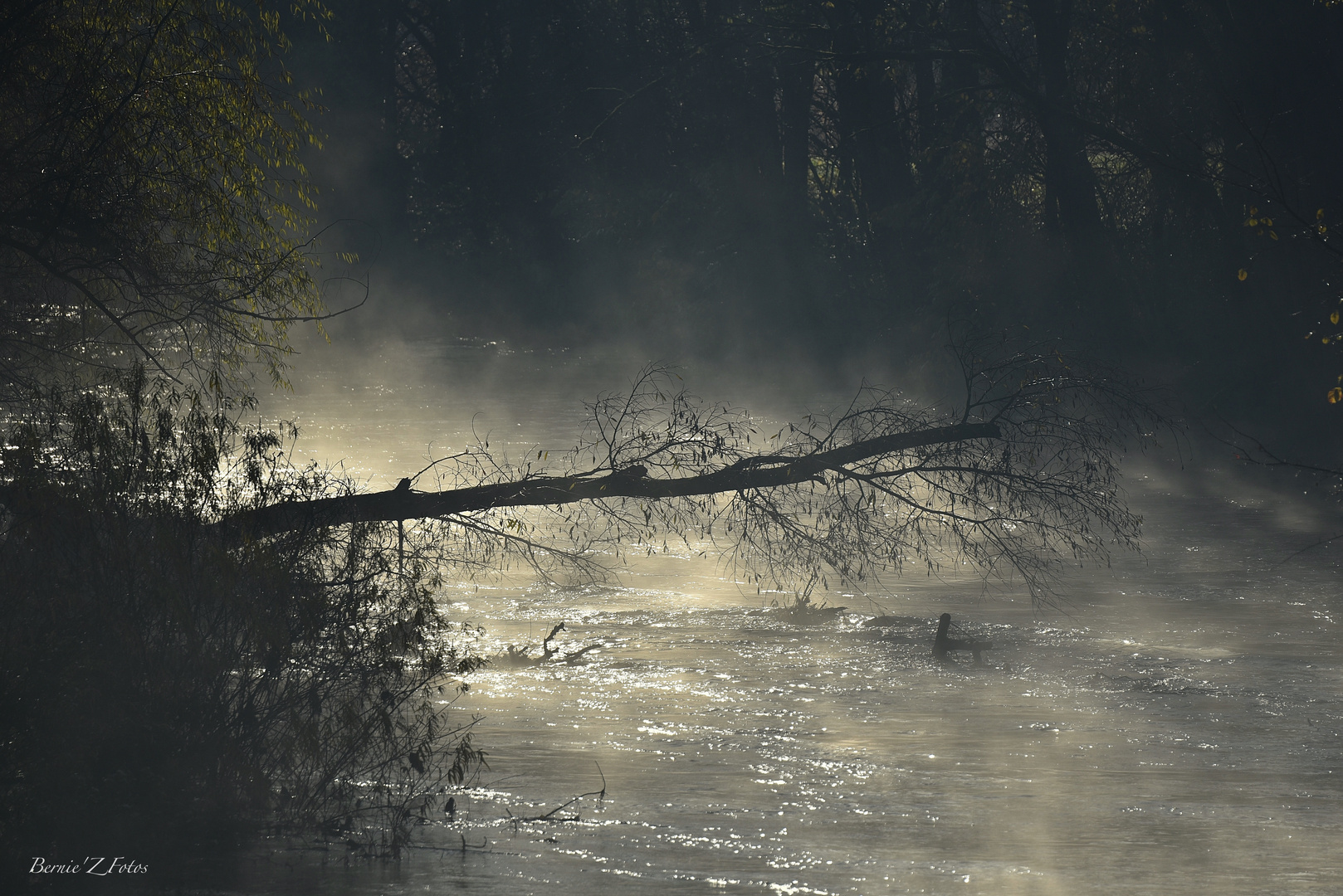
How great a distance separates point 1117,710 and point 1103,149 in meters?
20.3

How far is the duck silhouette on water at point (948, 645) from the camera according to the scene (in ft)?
45.9

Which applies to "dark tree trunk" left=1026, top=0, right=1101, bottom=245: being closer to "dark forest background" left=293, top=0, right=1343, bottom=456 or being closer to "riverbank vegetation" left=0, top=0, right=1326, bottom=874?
"dark forest background" left=293, top=0, right=1343, bottom=456

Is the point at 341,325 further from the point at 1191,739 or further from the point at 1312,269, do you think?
the point at 1191,739

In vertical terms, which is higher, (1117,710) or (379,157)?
(379,157)

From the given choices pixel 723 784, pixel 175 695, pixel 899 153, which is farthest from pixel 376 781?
pixel 899 153

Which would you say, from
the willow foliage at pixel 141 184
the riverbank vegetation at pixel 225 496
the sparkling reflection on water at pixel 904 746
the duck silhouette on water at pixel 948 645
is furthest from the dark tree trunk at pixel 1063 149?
the willow foliage at pixel 141 184

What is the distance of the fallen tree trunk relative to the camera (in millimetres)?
10586

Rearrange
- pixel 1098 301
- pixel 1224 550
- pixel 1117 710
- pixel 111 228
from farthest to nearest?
pixel 1098 301
pixel 1224 550
pixel 1117 710
pixel 111 228

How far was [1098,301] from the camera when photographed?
29.6 meters

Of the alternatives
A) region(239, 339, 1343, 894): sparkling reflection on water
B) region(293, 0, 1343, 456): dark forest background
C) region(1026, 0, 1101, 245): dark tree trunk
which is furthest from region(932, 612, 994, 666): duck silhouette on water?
region(1026, 0, 1101, 245): dark tree trunk
